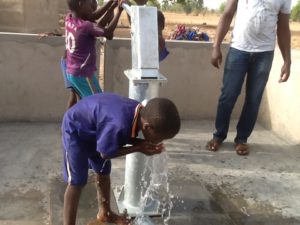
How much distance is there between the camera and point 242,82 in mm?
4148

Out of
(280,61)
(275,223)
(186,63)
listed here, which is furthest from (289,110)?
(275,223)

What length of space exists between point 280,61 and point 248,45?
1059mm

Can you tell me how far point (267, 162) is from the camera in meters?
4.12

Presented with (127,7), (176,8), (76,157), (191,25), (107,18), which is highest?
(127,7)

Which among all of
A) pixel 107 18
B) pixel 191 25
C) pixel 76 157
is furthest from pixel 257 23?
pixel 191 25

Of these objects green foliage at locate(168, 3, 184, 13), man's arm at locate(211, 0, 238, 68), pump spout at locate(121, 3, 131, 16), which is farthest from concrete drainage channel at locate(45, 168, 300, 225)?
green foliage at locate(168, 3, 184, 13)

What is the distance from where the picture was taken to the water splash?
2846 mm

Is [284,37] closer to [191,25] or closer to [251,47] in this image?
[251,47]

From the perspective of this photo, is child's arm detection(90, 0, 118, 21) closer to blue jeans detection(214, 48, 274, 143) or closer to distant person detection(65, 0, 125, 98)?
distant person detection(65, 0, 125, 98)

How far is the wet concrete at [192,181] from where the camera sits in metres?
2.97

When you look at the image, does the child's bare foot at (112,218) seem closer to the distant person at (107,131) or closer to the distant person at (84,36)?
the distant person at (107,131)

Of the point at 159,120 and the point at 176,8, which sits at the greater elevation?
the point at 159,120

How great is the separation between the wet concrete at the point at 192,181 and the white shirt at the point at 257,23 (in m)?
1.06

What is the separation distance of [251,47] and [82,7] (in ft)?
5.12
